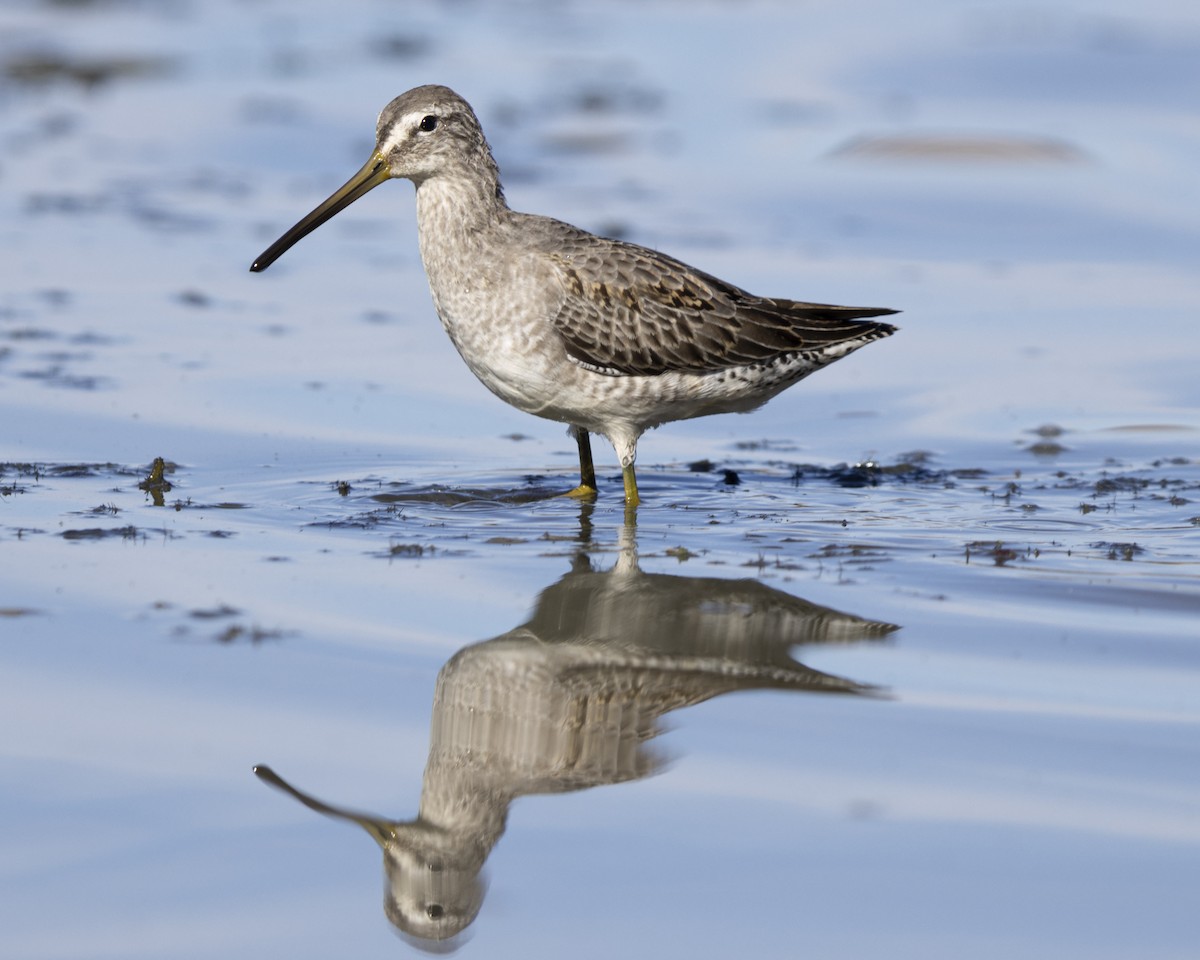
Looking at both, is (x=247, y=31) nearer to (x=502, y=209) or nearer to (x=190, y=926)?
(x=502, y=209)

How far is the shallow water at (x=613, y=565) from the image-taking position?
4789mm

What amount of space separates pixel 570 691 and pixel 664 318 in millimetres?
3126

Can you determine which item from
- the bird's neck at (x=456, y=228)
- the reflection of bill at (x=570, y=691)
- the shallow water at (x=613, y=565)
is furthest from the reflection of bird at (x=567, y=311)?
the reflection of bill at (x=570, y=691)

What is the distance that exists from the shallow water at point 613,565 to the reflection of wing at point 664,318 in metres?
0.68

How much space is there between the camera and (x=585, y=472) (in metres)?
8.92

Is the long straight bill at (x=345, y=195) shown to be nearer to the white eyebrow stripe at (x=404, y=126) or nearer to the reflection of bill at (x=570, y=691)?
the white eyebrow stripe at (x=404, y=126)

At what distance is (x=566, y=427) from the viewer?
1056cm

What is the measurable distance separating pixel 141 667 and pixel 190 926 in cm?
174

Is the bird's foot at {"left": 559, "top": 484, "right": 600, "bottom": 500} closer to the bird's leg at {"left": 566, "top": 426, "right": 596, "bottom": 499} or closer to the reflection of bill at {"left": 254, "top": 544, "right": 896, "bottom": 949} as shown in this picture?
the bird's leg at {"left": 566, "top": 426, "right": 596, "bottom": 499}

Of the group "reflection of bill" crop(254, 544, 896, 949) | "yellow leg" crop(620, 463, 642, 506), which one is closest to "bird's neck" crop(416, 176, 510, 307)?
"yellow leg" crop(620, 463, 642, 506)

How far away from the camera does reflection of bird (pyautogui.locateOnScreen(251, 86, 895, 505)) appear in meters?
8.30

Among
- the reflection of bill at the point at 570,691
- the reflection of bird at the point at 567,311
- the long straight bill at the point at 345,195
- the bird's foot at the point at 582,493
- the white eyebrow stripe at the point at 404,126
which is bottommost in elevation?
the reflection of bill at the point at 570,691

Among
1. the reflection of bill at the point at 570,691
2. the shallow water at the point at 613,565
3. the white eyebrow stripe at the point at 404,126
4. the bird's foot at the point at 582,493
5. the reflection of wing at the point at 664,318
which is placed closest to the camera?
the shallow water at the point at 613,565

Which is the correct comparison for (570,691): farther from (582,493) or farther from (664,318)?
(664,318)
